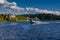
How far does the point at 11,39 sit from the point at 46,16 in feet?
26.6

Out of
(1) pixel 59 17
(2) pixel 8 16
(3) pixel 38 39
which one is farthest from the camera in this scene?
(2) pixel 8 16

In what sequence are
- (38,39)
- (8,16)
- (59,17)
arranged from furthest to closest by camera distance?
1. (8,16)
2. (59,17)
3. (38,39)

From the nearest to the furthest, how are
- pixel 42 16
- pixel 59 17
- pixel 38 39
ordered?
pixel 38 39 → pixel 42 16 → pixel 59 17

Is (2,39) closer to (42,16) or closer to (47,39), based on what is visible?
(47,39)

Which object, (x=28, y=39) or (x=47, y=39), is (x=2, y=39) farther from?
(x=47, y=39)

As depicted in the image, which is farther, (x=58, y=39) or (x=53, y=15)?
(x=53, y=15)

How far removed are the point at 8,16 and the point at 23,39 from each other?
37.1 ft

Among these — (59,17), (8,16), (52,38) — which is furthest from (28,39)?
(8,16)

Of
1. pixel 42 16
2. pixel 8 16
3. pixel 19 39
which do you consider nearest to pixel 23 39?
pixel 19 39

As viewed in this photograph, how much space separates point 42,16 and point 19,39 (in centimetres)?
726

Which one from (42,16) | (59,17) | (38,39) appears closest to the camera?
(38,39)

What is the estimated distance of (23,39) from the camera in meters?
10.1

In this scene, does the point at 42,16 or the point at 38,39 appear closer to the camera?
the point at 38,39

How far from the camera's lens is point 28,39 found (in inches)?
398
